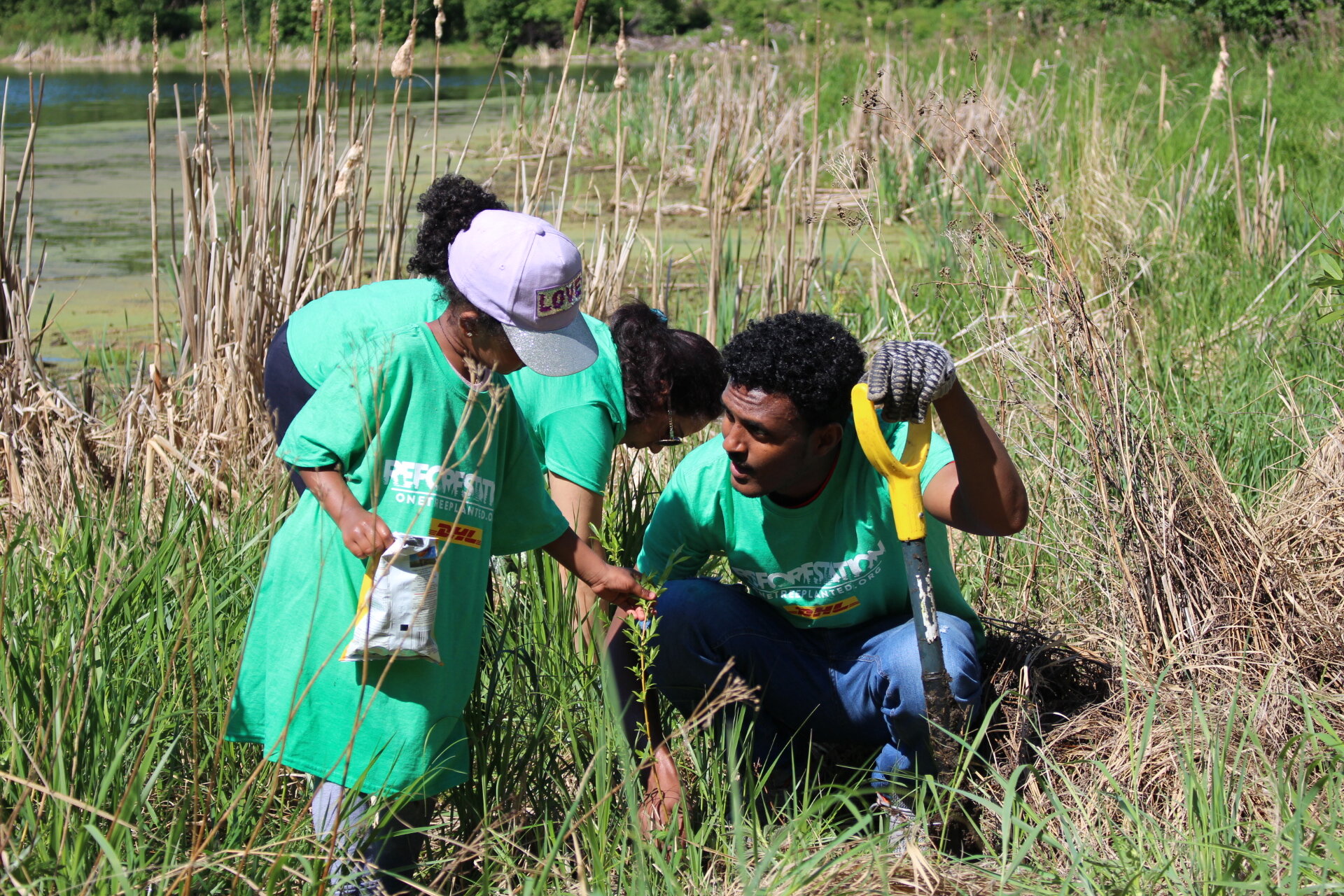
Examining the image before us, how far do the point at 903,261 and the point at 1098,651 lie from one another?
418cm

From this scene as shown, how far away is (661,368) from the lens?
2.46 metres

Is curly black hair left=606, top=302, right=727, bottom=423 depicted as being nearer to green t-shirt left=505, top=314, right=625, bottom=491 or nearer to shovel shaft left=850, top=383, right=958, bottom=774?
green t-shirt left=505, top=314, right=625, bottom=491

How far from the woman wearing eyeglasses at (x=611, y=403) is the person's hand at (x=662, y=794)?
0.40 m

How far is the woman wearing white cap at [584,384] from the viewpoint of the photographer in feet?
7.93

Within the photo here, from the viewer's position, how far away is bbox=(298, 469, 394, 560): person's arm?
5.39ft

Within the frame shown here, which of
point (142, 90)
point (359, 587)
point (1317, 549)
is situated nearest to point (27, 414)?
point (359, 587)

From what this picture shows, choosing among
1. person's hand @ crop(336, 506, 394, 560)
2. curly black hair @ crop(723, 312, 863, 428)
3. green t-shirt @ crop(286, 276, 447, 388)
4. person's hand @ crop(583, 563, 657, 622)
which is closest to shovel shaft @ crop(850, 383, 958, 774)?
curly black hair @ crop(723, 312, 863, 428)

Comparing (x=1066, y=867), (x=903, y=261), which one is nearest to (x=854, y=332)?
(x=903, y=261)

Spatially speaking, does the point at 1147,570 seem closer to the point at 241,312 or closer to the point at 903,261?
the point at 241,312

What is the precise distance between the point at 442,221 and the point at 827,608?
996 millimetres

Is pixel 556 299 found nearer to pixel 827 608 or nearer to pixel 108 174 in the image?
pixel 827 608

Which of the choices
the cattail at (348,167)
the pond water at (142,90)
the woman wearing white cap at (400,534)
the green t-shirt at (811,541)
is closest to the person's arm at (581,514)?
the green t-shirt at (811,541)

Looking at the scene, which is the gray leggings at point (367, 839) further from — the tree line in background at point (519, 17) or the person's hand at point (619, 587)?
the tree line in background at point (519, 17)

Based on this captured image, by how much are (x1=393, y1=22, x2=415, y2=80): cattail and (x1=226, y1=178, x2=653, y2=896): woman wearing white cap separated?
119 centimetres
